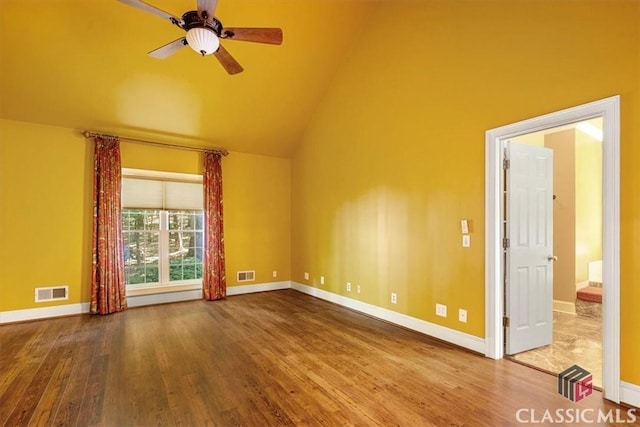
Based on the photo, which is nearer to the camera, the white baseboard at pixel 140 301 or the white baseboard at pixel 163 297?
the white baseboard at pixel 140 301

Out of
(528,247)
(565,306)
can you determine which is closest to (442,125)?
(528,247)

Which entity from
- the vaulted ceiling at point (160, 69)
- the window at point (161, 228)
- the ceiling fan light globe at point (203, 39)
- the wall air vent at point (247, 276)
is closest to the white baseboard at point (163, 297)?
the window at point (161, 228)

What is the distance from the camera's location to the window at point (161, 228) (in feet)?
16.3

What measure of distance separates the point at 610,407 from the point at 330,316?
2.91 metres

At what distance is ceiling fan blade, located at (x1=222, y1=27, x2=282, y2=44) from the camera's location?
250cm

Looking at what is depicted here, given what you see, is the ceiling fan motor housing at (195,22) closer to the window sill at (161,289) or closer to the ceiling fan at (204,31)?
the ceiling fan at (204,31)

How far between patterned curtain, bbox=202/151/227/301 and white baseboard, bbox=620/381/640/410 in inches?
200

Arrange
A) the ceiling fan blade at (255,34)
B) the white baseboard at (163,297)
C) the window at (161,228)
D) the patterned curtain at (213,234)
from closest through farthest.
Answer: the ceiling fan blade at (255,34), the white baseboard at (163,297), the window at (161,228), the patterned curtain at (213,234)

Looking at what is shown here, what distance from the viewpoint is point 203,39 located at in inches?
92.4

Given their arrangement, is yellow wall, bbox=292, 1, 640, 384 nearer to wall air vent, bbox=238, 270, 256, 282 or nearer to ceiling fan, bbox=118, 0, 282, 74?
wall air vent, bbox=238, 270, 256, 282

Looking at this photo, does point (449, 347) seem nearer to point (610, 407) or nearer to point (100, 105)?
point (610, 407)

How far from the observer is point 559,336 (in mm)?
3533

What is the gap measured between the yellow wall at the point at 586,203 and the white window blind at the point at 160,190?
20.6ft

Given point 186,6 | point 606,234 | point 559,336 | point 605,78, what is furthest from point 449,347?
point 186,6
